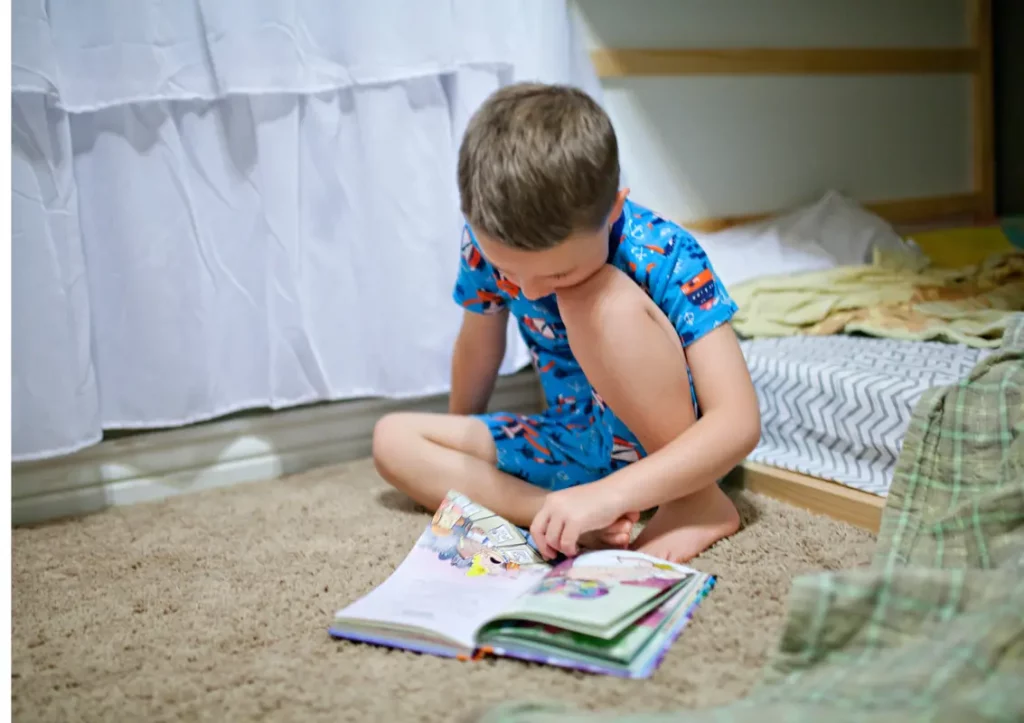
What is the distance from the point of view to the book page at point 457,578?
2.45ft

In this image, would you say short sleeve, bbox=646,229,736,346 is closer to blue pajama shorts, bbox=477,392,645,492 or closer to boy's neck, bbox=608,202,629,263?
boy's neck, bbox=608,202,629,263

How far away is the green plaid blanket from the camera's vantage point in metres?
0.54

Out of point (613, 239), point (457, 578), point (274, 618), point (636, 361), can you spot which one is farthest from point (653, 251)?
point (274, 618)

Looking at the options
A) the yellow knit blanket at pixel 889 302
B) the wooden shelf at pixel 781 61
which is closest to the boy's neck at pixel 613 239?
the yellow knit blanket at pixel 889 302

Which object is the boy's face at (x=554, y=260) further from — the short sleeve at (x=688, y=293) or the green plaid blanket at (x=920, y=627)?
the green plaid blanket at (x=920, y=627)

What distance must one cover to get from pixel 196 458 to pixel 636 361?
722 mm

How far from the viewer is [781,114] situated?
1750mm

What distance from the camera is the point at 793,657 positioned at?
63 centimetres

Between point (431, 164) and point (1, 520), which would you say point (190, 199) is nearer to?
point (431, 164)

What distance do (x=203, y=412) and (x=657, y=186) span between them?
2.78 ft

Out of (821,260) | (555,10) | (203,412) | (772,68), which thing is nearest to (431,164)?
(555,10)

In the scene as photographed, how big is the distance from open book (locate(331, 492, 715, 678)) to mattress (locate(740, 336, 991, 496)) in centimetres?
33

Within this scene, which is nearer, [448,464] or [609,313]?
[609,313]

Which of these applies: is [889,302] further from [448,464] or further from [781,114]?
[448,464]
